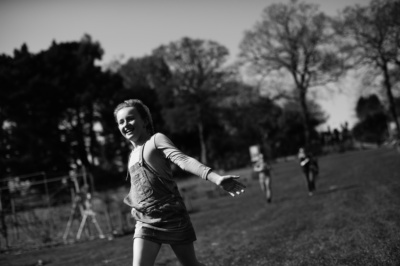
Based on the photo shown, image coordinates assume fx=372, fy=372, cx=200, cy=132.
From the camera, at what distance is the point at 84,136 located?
43250mm

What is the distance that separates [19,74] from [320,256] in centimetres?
3804

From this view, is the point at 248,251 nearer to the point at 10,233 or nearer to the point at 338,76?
the point at 10,233

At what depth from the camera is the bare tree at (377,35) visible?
3269cm

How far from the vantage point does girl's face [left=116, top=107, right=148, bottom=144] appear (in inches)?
128

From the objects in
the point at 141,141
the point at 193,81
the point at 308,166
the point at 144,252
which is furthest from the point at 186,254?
the point at 193,81

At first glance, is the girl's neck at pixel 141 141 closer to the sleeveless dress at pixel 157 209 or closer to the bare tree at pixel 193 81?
the sleeveless dress at pixel 157 209

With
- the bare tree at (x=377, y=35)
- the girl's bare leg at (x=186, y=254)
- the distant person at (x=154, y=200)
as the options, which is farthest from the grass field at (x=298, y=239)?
the bare tree at (x=377, y=35)

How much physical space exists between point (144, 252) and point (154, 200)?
42cm

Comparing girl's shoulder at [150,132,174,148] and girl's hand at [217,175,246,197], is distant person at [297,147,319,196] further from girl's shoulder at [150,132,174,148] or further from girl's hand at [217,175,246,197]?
girl's hand at [217,175,246,197]

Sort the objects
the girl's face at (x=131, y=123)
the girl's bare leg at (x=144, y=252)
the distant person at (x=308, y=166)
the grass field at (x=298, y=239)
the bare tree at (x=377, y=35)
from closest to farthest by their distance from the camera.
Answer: the girl's bare leg at (x=144, y=252) < the girl's face at (x=131, y=123) < the grass field at (x=298, y=239) < the distant person at (x=308, y=166) < the bare tree at (x=377, y=35)

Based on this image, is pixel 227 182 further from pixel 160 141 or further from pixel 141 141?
pixel 141 141

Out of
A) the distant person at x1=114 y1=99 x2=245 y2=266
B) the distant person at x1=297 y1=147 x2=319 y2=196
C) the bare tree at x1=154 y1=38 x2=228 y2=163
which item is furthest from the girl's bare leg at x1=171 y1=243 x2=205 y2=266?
the bare tree at x1=154 y1=38 x2=228 y2=163

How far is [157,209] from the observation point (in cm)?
309

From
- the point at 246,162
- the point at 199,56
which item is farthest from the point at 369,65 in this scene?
the point at 199,56
